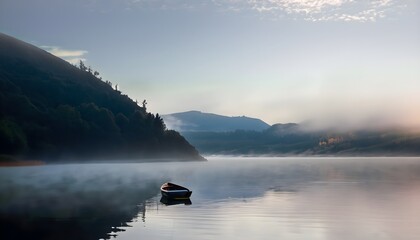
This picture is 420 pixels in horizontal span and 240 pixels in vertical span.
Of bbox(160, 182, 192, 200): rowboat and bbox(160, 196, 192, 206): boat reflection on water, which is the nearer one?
bbox(160, 196, 192, 206): boat reflection on water

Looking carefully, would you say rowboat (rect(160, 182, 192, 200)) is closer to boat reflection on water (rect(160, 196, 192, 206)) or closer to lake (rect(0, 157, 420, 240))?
boat reflection on water (rect(160, 196, 192, 206))

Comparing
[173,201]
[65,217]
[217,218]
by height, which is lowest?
[217,218]

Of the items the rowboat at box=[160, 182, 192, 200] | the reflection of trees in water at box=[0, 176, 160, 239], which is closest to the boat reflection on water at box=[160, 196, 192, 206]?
the rowboat at box=[160, 182, 192, 200]

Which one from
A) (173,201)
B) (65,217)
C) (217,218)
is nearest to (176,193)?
(173,201)

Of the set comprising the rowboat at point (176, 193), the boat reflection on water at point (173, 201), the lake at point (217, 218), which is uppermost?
the rowboat at point (176, 193)

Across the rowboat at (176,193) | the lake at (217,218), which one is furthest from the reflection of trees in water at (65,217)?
the rowboat at (176,193)

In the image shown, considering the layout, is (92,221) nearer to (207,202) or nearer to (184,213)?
(184,213)

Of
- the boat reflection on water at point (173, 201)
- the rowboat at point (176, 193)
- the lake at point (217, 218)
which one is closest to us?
the lake at point (217, 218)

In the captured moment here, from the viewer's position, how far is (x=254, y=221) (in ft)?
219

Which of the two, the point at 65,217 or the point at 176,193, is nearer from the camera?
the point at 65,217

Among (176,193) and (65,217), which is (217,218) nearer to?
(65,217)

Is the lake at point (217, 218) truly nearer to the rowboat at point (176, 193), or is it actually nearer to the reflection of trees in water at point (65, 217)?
the reflection of trees in water at point (65, 217)

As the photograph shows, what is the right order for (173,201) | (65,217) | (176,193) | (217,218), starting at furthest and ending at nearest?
(176,193) < (173,201) < (65,217) < (217,218)

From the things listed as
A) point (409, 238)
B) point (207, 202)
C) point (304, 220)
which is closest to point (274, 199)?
point (207, 202)
